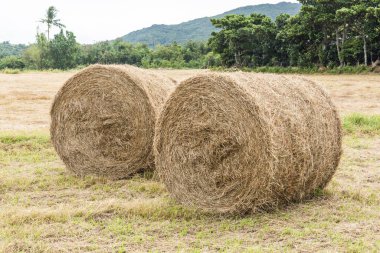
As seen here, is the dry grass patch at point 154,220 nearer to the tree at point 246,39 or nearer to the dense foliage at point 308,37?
the dense foliage at point 308,37

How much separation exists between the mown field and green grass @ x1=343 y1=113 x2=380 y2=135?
2918 millimetres

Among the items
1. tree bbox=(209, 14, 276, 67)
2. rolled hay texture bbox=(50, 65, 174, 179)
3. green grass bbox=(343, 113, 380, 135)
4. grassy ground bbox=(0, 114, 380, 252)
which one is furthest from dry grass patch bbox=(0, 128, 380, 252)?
tree bbox=(209, 14, 276, 67)

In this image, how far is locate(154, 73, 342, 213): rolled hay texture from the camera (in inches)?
221

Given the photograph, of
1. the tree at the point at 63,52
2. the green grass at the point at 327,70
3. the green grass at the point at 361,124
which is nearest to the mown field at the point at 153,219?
the green grass at the point at 361,124

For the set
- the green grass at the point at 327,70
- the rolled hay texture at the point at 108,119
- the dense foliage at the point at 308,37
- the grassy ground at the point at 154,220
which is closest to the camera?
the grassy ground at the point at 154,220

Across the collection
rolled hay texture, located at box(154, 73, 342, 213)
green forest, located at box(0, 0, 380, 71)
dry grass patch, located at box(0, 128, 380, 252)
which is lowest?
dry grass patch, located at box(0, 128, 380, 252)

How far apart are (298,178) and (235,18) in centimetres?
3573

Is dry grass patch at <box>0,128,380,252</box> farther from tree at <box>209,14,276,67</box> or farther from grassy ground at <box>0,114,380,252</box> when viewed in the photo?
tree at <box>209,14,276,67</box>

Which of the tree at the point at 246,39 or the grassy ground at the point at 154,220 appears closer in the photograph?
the grassy ground at the point at 154,220

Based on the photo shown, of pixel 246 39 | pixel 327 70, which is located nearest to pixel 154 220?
pixel 327 70

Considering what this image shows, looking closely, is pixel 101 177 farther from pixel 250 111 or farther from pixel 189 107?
pixel 250 111

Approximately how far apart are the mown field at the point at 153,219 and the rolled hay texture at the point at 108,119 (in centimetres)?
31

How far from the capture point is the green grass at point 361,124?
11.4m

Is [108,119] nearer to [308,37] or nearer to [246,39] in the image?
[308,37]
